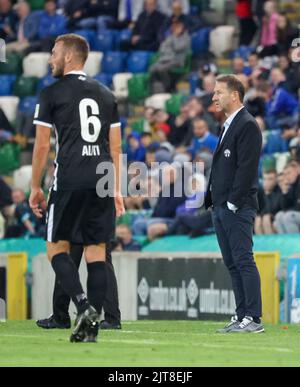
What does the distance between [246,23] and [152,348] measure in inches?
574

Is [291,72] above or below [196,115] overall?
above

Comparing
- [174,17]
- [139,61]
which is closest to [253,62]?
[174,17]

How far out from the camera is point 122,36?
25.2 metres

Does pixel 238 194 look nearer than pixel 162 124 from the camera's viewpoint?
Yes

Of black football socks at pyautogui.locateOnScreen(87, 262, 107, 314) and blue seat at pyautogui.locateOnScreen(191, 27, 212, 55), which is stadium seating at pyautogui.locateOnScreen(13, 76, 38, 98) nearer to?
blue seat at pyautogui.locateOnScreen(191, 27, 212, 55)

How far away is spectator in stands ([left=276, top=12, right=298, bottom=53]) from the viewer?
20422mm

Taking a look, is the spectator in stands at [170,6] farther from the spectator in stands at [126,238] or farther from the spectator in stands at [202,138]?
the spectator in stands at [126,238]

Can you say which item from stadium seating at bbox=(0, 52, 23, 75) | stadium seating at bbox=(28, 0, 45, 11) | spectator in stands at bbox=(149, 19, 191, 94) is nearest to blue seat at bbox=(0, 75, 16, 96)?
stadium seating at bbox=(0, 52, 23, 75)

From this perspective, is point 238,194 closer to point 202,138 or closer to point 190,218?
point 190,218

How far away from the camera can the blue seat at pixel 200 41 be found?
913 inches

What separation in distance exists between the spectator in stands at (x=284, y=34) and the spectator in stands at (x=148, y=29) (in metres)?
3.60

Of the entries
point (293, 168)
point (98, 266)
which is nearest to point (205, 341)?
point (98, 266)
